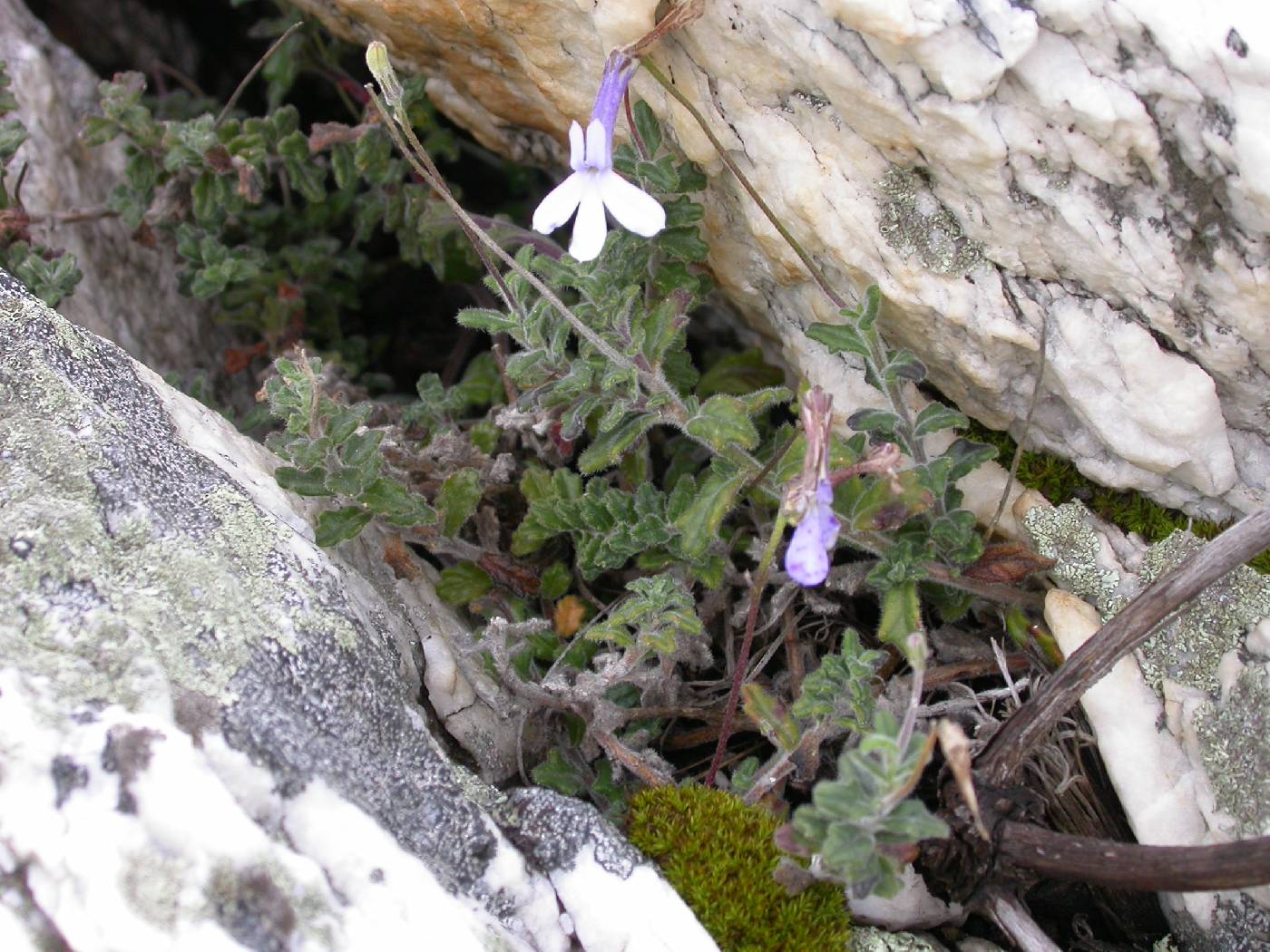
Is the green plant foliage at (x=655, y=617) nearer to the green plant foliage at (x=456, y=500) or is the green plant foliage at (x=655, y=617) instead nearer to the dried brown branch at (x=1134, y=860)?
the green plant foliage at (x=456, y=500)

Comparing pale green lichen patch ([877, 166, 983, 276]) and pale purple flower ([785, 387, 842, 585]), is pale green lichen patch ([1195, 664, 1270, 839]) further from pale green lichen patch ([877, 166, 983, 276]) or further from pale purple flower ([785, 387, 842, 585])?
pale green lichen patch ([877, 166, 983, 276])

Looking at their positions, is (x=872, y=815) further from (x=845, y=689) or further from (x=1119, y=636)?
(x=1119, y=636)

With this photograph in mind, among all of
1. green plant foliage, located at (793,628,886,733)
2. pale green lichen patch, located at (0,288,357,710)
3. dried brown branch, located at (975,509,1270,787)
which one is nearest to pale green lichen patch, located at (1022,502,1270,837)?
dried brown branch, located at (975,509,1270,787)

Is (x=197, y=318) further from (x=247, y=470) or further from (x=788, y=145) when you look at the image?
(x=788, y=145)

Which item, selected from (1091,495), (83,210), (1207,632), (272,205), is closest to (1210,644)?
(1207,632)

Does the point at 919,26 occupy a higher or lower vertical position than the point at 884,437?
higher

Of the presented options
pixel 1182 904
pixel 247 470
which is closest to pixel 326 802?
pixel 247 470
